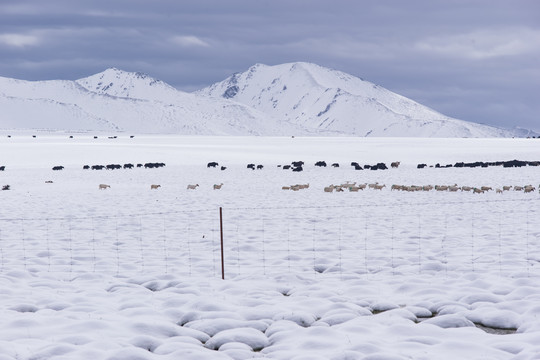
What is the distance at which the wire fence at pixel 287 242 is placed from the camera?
1271 centimetres

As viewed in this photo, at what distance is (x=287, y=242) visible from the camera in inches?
618

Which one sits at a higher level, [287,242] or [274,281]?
[287,242]

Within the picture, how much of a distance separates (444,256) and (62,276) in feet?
26.1

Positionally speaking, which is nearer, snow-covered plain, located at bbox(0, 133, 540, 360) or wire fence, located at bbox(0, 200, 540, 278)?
snow-covered plain, located at bbox(0, 133, 540, 360)

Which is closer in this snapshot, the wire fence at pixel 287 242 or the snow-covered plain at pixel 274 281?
the snow-covered plain at pixel 274 281

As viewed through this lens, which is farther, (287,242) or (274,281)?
(287,242)

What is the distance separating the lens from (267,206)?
77.9 feet

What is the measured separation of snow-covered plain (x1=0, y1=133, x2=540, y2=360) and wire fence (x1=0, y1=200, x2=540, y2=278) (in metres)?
0.06

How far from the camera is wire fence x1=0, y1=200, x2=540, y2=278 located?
12.7 m

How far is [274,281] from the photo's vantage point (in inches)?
452

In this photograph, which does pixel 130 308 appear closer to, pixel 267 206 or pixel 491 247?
pixel 491 247

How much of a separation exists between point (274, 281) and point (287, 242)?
424 cm

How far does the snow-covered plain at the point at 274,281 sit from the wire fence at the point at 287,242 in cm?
6

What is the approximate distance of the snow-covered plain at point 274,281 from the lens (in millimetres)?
7961
